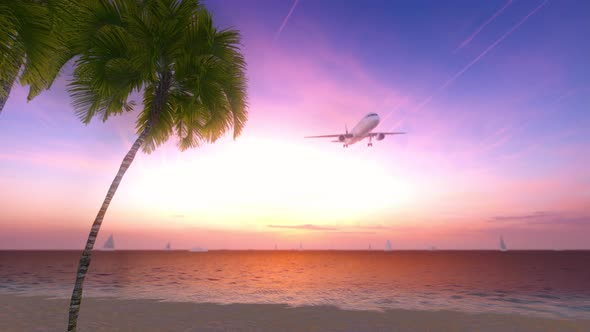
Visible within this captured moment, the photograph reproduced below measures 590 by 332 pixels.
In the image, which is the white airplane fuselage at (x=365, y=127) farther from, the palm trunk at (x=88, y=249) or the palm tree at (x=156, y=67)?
the palm trunk at (x=88, y=249)

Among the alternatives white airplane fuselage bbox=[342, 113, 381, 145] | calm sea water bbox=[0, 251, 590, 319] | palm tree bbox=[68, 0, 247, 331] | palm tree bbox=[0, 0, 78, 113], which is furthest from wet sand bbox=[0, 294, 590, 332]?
white airplane fuselage bbox=[342, 113, 381, 145]

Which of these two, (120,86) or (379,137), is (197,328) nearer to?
(120,86)

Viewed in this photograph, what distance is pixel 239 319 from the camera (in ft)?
69.6

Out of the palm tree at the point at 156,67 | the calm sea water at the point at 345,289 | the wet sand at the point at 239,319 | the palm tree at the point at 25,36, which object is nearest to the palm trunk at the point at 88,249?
the palm tree at the point at 156,67

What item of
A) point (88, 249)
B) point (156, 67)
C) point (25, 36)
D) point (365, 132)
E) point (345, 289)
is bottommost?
point (345, 289)

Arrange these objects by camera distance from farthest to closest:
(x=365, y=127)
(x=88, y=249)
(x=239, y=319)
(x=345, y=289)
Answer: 1. (x=365, y=127)
2. (x=345, y=289)
3. (x=239, y=319)
4. (x=88, y=249)

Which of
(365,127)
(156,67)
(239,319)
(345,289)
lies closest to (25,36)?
(156,67)

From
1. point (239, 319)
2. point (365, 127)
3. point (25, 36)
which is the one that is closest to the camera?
point (25, 36)

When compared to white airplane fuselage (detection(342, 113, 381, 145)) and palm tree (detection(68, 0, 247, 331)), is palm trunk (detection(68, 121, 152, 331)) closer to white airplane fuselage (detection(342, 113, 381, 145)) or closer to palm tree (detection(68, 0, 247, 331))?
palm tree (detection(68, 0, 247, 331))

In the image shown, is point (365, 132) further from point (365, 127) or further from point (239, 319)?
point (239, 319)

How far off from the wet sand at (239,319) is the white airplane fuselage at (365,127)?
47.0 metres

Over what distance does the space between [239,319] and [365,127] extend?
54.1 metres

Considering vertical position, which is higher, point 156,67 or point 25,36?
point 156,67

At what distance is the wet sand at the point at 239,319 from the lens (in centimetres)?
1858
